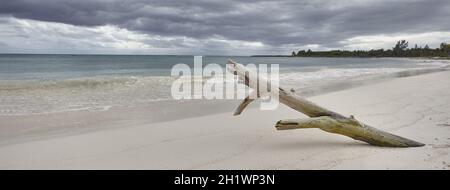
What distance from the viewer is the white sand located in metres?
4.16

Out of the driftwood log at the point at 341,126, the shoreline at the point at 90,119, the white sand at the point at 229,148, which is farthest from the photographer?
the shoreline at the point at 90,119

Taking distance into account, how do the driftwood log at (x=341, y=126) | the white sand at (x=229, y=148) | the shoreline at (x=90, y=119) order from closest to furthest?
the white sand at (x=229, y=148), the driftwood log at (x=341, y=126), the shoreline at (x=90, y=119)

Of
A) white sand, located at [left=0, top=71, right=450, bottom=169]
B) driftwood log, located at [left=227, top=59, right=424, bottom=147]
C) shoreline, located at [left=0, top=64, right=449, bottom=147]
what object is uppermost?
driftwood log, located at [left=227, top=59, right=424, bottom=147]

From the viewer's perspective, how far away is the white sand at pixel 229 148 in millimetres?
4164

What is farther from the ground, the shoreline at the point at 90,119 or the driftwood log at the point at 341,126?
the driftwood log at the point at 341,126

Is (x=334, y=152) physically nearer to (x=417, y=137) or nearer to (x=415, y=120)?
→ (x=417, y=137)

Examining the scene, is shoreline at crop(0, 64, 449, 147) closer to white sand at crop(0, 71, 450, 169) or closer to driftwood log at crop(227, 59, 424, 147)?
white sand at crop(0, 71, 450, 169)

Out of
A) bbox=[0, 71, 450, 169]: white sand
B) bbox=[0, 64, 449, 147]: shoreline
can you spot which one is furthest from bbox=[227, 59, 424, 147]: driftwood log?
bbox=[0, 64, 449, 147]: shoreline

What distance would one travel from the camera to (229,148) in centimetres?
489

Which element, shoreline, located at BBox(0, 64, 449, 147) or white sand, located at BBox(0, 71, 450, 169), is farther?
shoreline, located at BBox(0, 64, 449, 147)

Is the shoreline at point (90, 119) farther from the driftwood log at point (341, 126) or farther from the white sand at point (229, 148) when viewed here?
the driftwood log at point (341, 126)

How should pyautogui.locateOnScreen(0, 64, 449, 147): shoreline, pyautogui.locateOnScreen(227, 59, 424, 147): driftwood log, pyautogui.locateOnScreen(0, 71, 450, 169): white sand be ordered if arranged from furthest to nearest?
1. pyautogui.locateOnScreen(0, 64, 449, 147): shoreline
2. pyautogui.locateOnScreen(227, 59, 424, 147): driftwood log
3. pyautogui.locateOnScreen(0, 71, 450, 169): white sand

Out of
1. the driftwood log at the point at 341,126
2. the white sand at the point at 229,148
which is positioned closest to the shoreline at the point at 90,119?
the white sand at the point at 229,148

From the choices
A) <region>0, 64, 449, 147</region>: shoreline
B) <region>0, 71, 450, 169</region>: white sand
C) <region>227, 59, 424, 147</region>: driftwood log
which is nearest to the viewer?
<region>0, 71, 450, 169</region>: white sand
